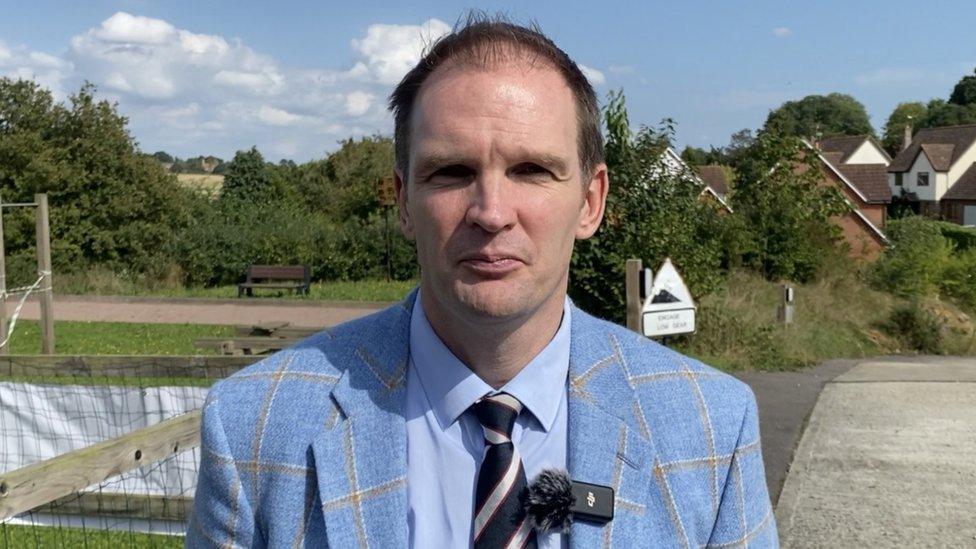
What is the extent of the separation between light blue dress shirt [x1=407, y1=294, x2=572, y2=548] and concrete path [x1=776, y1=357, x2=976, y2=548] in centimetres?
581

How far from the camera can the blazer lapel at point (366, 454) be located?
57.9 inches

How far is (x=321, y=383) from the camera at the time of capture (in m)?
1.59

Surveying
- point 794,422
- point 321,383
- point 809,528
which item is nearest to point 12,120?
point 794,422

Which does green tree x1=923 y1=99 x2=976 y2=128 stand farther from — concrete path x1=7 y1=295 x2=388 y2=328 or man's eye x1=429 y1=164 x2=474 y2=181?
man's eye x1=429 y1=164 x2=474 y2=181

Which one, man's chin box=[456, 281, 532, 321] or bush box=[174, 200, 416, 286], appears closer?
man's chin box=[456, 281, 532, 321]

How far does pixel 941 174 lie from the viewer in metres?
76.2

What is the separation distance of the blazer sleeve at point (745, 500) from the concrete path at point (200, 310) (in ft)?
57.1

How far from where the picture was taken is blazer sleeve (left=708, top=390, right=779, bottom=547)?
1.57 metres

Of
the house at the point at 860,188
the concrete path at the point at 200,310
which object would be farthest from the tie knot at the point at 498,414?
the house at the point at 860,188

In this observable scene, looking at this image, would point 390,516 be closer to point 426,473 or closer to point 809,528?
point 426,473

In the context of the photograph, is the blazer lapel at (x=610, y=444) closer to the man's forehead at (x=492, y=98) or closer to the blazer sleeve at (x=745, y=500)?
the blazer sleeve at (x=745, y=500)

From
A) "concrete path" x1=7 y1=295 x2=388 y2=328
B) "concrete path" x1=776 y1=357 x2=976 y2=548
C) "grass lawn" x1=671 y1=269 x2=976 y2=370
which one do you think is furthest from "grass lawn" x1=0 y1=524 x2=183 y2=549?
"concrete path" x1=7 y1=295 x2=388 y2=328

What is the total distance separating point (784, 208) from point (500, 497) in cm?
2248

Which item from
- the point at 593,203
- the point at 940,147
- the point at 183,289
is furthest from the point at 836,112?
the point at 593,203
